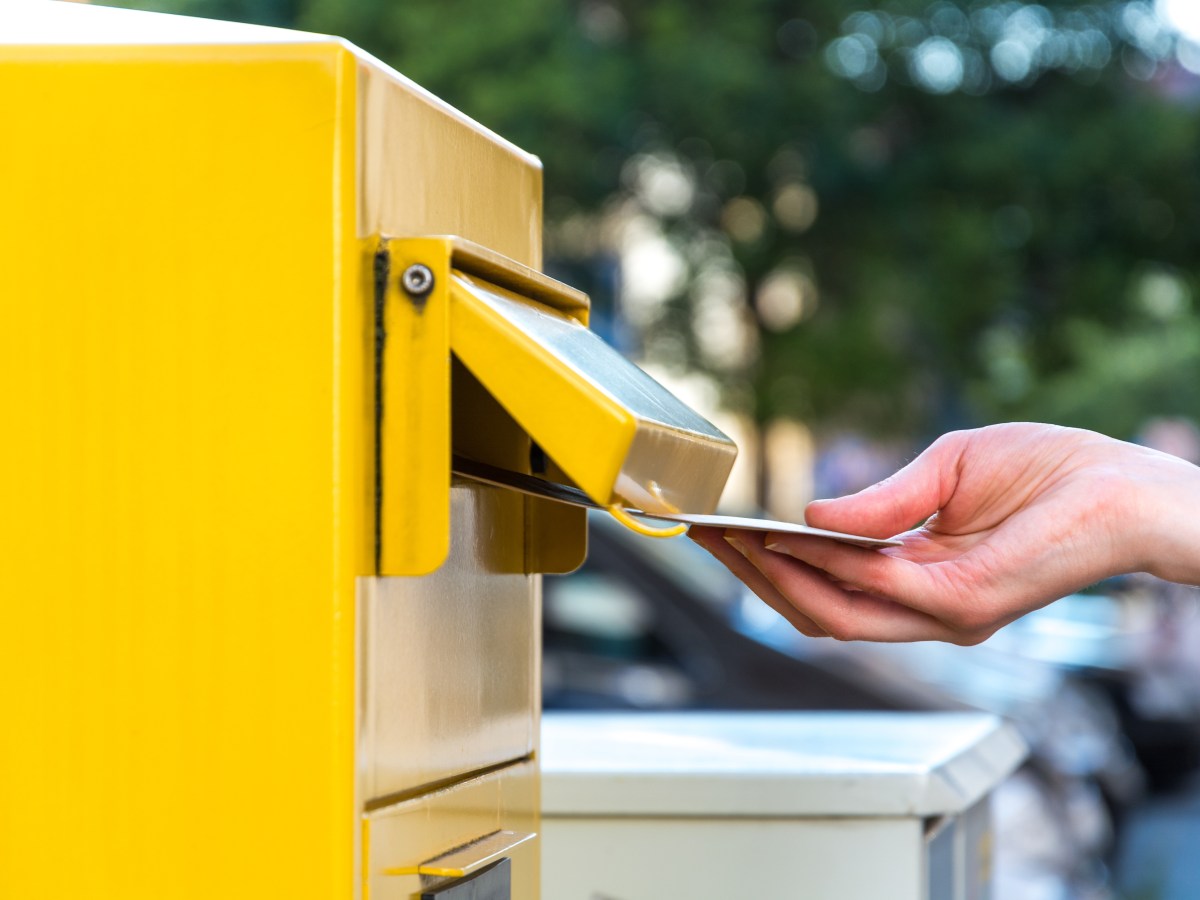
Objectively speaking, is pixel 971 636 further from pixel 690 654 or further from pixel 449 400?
pixel 690 654

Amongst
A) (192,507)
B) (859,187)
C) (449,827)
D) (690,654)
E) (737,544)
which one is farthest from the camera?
(859,187)

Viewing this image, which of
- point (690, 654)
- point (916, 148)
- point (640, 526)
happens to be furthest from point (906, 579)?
point (916, 148)

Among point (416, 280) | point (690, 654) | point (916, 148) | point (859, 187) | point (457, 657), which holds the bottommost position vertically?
point (690, 654)

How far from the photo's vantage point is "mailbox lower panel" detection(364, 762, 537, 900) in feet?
3.81

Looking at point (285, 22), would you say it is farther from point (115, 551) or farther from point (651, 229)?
point (115, 551)

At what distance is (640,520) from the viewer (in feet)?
3.87

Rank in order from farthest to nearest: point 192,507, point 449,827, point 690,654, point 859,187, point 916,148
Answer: point 859,187 → point 916,148 → point 690,654 → point 449,827 → point 192,507

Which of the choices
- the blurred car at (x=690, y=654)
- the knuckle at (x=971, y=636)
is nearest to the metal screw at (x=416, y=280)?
the knuckle at (x=971, y=636)

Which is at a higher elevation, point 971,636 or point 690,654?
point 971,636

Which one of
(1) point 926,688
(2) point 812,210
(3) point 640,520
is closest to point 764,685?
(1) point 926,688

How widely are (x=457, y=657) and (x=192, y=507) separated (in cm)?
28

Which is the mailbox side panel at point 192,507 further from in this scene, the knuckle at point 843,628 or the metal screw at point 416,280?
the knuckle at point 843,628

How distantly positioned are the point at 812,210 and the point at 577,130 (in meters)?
3.29

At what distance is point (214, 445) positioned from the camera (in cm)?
112
